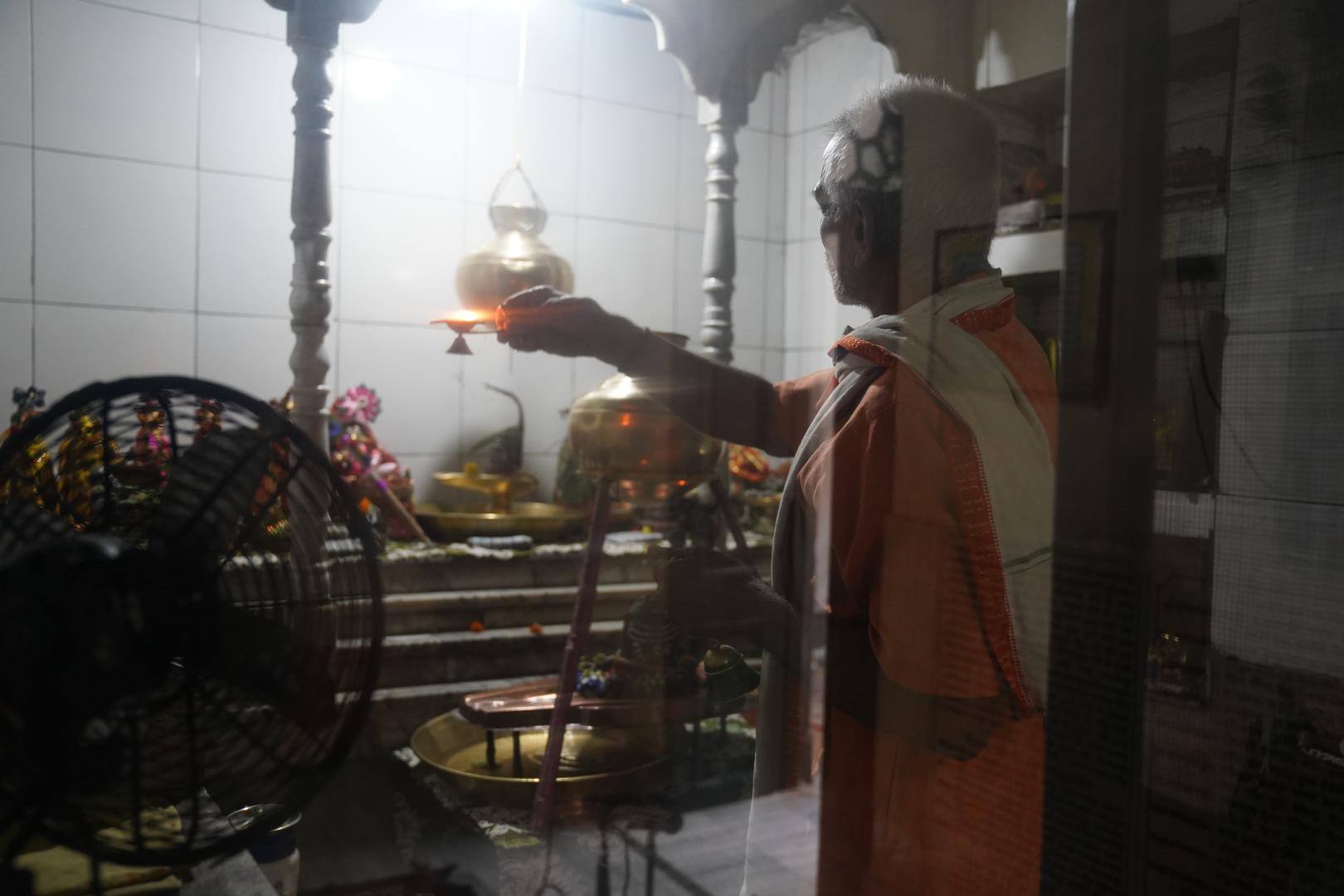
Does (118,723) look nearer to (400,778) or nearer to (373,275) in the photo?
(400,778)

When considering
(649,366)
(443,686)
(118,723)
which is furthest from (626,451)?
(118,723)

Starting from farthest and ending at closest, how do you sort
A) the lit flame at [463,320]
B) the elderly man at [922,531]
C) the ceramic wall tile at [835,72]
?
the lit flame at [463,320] → the ceramic wall tile at [835,72] → the elderly man at [922,531]

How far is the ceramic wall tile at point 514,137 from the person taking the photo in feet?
3.22

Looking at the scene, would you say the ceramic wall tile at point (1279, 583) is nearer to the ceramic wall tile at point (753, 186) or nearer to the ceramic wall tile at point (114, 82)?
the ceramic wall tile at point (753, 186)

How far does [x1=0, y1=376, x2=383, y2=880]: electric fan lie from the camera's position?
637mm

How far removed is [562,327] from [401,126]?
25 cm

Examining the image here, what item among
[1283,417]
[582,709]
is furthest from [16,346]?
[1283,417]

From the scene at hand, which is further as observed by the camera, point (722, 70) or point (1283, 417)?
point (722, 70)

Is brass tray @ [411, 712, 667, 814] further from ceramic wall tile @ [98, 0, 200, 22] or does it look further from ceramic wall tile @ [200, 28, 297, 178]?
ceramic wall tile @ [98, 0, 200, 22]

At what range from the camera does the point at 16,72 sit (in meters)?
0.73

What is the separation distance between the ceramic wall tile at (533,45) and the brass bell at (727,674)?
0.60 meters

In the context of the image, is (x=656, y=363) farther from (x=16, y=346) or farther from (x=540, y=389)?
(x=16, y=346)

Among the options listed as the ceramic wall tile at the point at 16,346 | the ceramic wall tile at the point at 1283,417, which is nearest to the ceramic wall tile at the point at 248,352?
the ceramic wall tile at the point at 16,346

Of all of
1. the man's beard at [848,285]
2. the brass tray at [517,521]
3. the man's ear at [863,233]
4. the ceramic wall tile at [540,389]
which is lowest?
the brass tray at [517,521]
